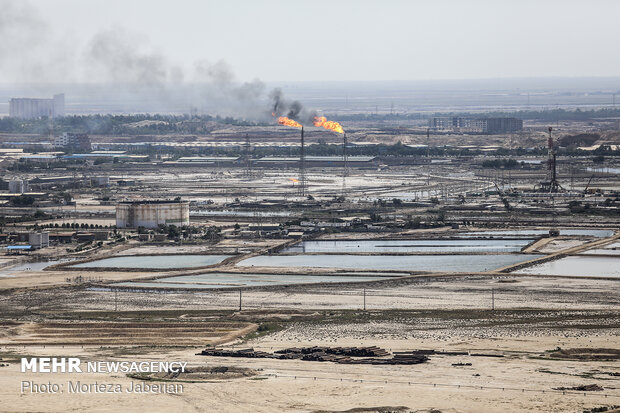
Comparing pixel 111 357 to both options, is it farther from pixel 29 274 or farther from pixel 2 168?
pixel 2 168

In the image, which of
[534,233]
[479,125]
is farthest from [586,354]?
[479,125]

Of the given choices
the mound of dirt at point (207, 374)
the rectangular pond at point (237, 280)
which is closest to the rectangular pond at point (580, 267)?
the rectangular pond at point (237, 280)

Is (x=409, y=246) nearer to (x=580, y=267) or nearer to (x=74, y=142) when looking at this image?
(x=580, y=267)

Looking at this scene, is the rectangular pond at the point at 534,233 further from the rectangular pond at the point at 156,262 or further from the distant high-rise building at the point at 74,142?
the distant high-rise building at the point at 74,142

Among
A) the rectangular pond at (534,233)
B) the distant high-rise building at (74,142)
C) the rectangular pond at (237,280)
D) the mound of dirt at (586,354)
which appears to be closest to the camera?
the mound of dirt at (586,354)

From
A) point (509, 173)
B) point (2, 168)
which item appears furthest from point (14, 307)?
point (2, 168)
